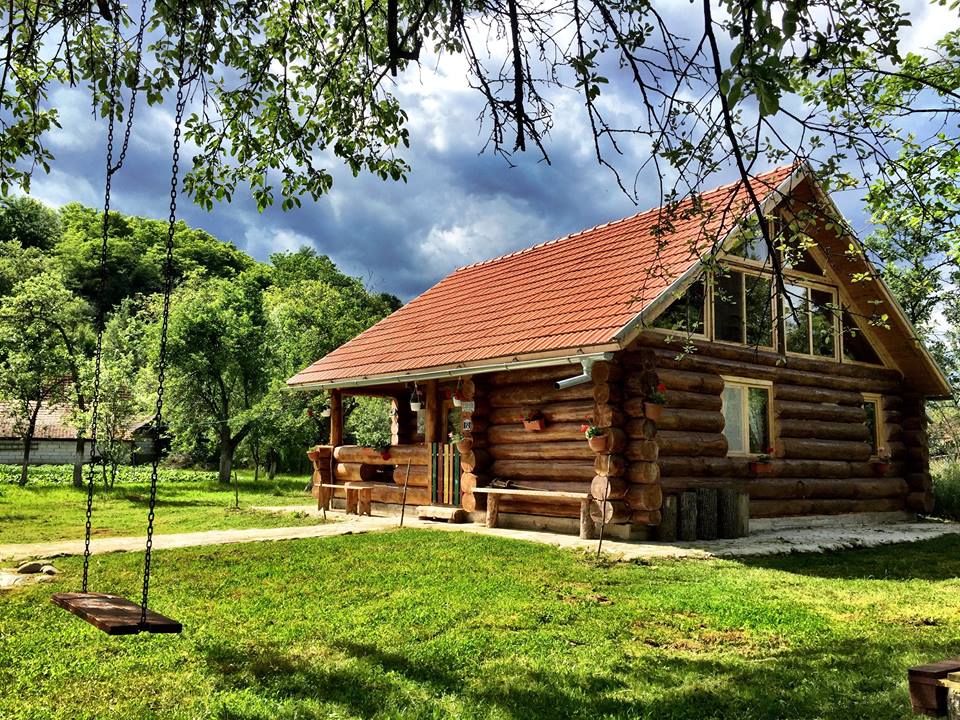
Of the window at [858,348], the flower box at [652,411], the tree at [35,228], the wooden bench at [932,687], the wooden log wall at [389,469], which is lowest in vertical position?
the wooden bench at [932,687]

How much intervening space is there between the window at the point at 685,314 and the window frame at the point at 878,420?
5.70 meters

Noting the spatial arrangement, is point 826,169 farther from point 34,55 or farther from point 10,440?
point 10,440

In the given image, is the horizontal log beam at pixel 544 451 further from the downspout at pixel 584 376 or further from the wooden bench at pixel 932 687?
the wooden bench at pixel 932 687

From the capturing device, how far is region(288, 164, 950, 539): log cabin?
1157 cm

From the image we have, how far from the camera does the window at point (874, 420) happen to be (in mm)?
16562

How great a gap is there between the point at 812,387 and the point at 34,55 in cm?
1367

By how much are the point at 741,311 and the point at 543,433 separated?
4.23 meters

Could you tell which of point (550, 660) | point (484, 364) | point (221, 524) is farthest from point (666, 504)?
point (221, 524)

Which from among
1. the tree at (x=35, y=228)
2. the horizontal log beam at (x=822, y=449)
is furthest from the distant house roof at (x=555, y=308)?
the tree at (x=35, y=228)

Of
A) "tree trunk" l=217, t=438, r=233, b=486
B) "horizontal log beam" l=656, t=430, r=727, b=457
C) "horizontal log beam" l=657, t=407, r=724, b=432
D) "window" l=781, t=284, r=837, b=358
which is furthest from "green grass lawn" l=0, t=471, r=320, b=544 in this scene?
"window" l=781, t=284, r=837, b=358

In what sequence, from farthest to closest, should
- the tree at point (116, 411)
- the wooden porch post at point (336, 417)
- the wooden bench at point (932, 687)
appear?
the tree at point (116, 411) < the wooden porch post at point (336, 417) < the wooden bench at point (932, 687)

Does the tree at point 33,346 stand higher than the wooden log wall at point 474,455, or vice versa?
the tree at point 33,346

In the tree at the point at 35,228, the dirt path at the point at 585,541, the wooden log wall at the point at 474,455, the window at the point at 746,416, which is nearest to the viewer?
the dirt path at the point at 585,541

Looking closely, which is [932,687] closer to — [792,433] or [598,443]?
[598,443]
